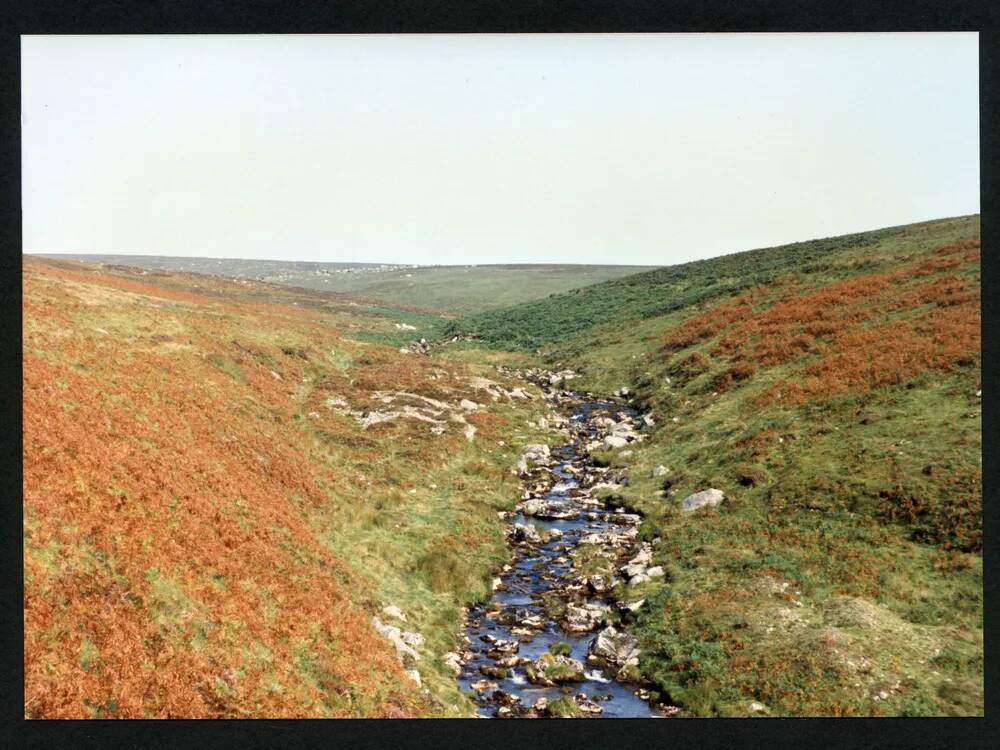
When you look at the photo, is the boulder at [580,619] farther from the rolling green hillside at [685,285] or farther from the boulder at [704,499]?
the rolling green hillside at [685,285]

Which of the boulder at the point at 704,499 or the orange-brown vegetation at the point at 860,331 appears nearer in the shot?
the boulder at the point at 704,499

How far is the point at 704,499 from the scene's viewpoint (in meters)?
23.9

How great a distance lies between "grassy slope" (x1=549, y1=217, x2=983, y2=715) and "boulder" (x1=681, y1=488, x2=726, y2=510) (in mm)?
646

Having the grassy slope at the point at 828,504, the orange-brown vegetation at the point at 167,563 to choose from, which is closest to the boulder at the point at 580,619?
the grassy slope at the point at 828,504

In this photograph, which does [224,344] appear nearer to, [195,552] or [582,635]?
[195,552]

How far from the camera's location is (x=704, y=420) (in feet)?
108

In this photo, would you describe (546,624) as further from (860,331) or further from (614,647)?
(860,331)

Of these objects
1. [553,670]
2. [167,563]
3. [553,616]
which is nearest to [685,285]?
[553,616]

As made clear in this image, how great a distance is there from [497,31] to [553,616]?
673 inches

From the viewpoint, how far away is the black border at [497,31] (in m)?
13.3

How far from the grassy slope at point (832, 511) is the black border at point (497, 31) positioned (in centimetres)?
64

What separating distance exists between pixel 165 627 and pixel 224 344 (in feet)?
81.8

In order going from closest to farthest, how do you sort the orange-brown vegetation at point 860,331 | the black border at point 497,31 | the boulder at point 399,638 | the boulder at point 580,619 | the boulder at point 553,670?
the black border at point 497,31, the boulder at point 553,670, the boulder at point 399,638, the boulder at point 580,619, the orange-brown vegetation at point 860,331

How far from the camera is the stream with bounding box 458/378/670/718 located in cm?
1471
